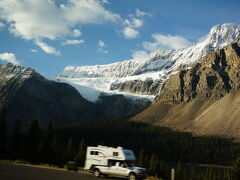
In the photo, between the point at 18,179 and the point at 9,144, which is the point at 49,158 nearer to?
the point at 9,144

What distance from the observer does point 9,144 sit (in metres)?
77.2

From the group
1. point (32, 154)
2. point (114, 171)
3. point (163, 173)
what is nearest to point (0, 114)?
point (32, 154)

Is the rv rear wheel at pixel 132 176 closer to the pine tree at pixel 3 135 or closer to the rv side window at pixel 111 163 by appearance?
the rv side window at pixel 111 163

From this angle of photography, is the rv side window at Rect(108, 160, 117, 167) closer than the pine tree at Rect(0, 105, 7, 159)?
Yes

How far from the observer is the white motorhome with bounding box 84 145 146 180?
3478 centimetres

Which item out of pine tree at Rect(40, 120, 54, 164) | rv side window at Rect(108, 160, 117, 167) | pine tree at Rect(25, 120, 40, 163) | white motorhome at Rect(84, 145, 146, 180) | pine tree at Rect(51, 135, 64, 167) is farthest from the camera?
pine tree at Rect(51, 135, 64, 167)

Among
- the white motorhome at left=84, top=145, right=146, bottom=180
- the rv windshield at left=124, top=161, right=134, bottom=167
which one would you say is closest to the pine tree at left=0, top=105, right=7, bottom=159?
the white motorhome at left=84, top=145, right=146, bottom=180

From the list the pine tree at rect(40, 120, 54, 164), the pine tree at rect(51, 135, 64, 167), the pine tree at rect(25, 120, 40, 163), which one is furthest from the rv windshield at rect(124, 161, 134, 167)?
the pine tree at rect(51, 135, 64, 167)

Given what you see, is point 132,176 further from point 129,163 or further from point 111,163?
point 111,163

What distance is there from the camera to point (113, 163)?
37312 millimetres

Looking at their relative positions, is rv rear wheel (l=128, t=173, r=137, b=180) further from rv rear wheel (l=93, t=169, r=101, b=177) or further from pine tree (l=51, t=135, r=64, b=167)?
pine tree (l=51, t=135, r=64, b=167)

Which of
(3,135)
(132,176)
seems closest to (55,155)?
(3,135)

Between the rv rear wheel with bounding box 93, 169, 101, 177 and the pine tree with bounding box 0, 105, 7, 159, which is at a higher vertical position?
the pine tree with bounding box 0, 105, 7, 159

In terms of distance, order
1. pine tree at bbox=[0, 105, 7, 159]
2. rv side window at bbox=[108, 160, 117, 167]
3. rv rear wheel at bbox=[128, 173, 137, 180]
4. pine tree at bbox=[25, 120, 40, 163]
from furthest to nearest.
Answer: pine tree at bbox=[25, 120, 40, 163] < pine tree at bbox=[0, 105, 7, 159] < rv side window at bbox=[108, 160, 117, 167] < rv rear wheel at bbox=[128, 173, 137, 180]
